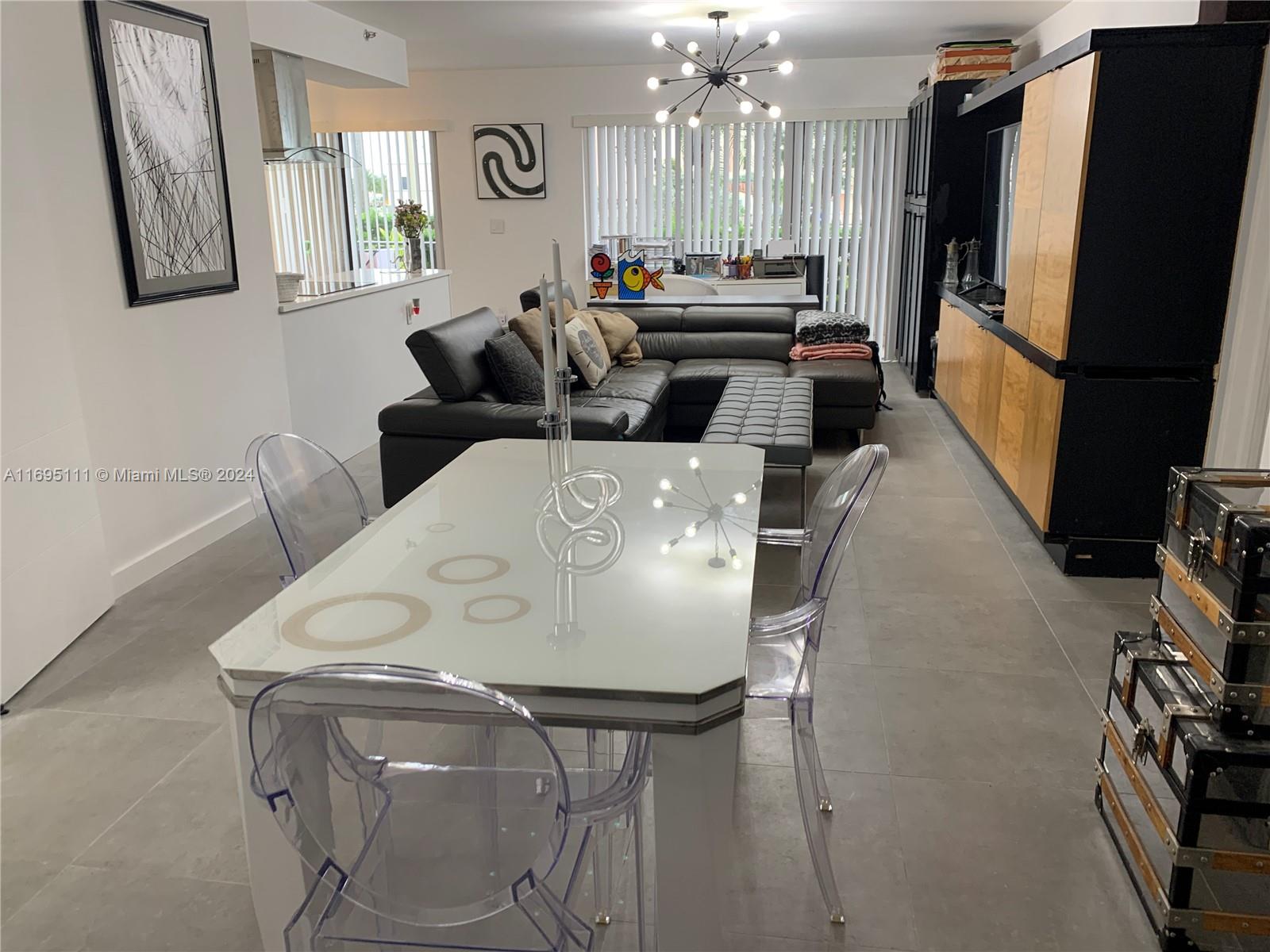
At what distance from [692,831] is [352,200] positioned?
8159mm

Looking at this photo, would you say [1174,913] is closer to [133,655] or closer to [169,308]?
[133,655]

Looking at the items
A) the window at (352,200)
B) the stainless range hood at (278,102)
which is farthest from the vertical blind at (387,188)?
the stainless range hood at (278,102)

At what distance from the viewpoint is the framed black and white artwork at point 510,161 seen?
8148 millimetres

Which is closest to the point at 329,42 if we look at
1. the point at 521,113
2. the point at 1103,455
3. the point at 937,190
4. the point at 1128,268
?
the point at 521,113

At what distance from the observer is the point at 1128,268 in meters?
3.29

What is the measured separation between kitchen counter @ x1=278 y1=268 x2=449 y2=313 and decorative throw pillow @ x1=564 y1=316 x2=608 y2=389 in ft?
3.86

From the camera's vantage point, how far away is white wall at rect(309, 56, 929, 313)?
7.70 meters

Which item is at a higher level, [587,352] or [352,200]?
[352,200]

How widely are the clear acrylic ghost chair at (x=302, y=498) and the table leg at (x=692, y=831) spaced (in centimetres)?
99

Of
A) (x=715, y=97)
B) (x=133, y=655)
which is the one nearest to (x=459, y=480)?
(x=133, y=655)

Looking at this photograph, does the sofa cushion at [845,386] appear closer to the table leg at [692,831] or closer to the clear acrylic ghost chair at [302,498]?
the clear acrylic ghost chair at [302,498]

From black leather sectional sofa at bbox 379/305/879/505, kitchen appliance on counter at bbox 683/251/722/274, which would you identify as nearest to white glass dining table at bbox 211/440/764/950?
black leather sectional sofa at bbox 379/305/879/505

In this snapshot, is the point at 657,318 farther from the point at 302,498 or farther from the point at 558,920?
the point at 558,920

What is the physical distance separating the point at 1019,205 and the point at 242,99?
3366mm
